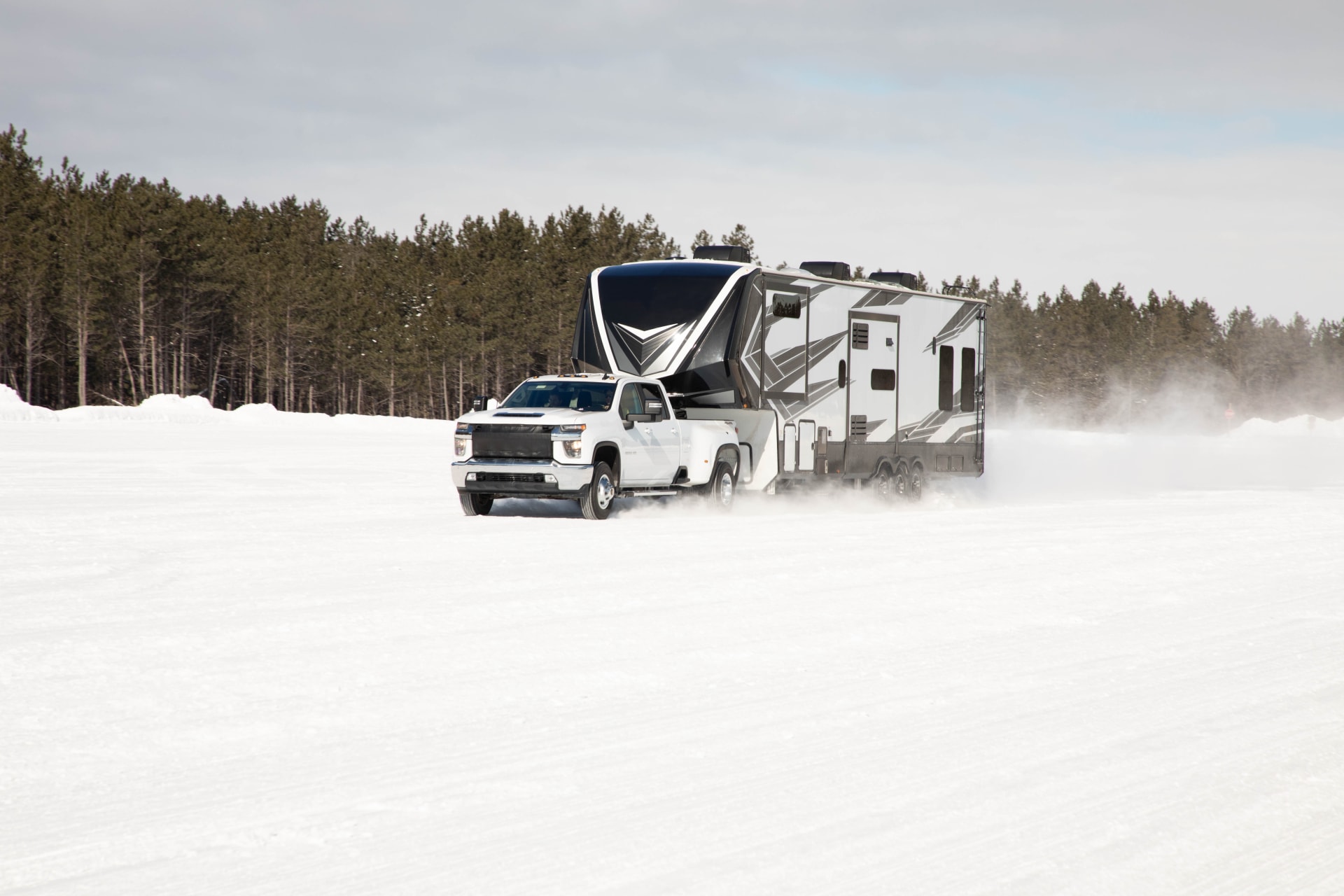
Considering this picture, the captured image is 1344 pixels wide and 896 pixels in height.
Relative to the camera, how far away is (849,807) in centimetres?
515

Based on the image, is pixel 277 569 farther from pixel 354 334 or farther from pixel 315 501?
pixel 354 334

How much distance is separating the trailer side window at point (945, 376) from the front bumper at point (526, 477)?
8.80m

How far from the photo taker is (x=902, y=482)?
23.0m

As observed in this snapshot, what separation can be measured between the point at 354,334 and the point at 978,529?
8015cm

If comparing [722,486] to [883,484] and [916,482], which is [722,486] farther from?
[916,482]

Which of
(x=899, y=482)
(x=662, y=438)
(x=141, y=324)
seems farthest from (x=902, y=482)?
(x=141, y=324)

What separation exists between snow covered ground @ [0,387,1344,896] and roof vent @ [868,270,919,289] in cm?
917

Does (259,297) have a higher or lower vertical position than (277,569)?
higher

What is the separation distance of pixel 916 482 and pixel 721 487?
5.14 m

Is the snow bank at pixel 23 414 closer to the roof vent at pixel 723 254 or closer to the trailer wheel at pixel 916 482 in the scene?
the roof vent at pixel 723 254

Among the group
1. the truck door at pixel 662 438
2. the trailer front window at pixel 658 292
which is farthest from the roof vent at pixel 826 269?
the truck door at pixel 662 438

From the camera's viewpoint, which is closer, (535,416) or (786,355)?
(535,416)

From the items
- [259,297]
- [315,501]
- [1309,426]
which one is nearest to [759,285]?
[315,501]

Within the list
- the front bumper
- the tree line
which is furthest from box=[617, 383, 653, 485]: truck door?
the tree line
